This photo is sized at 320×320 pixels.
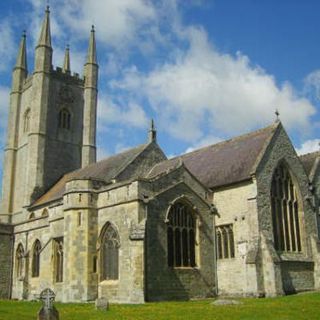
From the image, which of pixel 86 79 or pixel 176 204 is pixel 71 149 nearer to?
pixel 86 79

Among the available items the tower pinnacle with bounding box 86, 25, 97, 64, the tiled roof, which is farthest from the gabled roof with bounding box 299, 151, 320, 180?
the tower pinnacle with bounding box 86, 25, 97, 64

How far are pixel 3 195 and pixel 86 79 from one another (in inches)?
610

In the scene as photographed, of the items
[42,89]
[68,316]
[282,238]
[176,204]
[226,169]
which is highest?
[42,89]

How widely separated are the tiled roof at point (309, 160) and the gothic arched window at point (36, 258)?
20.7m

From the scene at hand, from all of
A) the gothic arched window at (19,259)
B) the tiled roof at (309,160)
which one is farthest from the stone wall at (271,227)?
the gothic arched window at (19,259)

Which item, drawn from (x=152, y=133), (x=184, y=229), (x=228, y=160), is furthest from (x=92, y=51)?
(x=184, y=229)

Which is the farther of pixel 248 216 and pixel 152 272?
pixel 248 216

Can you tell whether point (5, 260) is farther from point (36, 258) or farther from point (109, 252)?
point (109, 252)

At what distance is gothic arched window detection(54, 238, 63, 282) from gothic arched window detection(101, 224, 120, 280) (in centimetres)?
475

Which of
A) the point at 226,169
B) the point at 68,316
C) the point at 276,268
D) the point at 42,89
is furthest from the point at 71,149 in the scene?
the point at 68,316

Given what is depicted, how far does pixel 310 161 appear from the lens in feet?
117

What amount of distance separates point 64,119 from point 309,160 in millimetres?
26627

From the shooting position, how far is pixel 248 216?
1129 inches

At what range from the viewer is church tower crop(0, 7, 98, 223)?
4775 centimetres
